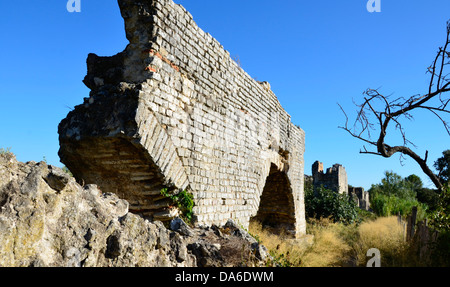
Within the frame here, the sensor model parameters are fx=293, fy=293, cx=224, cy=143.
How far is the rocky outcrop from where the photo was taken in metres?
2.04

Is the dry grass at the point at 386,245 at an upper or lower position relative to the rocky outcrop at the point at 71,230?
lower

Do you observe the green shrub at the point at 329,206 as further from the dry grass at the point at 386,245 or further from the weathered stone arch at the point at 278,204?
the dry grass at the point at 386,245

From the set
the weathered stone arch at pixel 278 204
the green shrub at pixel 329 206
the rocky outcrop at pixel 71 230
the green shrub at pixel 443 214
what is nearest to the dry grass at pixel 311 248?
the weathered stone arch at pixel 278 204

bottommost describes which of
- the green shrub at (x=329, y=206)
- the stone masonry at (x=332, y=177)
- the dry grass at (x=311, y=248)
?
the dry grass at (x=311, y=248)

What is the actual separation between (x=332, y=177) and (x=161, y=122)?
1368 cm

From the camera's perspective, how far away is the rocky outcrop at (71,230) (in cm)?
204

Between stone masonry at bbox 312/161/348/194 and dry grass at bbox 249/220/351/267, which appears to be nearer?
dry grass at bbox 249/220/351/267

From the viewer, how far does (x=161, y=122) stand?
4.17m

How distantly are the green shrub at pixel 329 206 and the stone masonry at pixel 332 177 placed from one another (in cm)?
134

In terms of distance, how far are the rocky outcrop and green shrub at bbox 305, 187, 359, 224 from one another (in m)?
10.9

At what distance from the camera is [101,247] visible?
2.46 metres

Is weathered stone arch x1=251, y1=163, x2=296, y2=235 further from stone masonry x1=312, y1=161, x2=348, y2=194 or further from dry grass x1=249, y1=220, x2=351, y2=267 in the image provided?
stone masonry x1=312, y1=161, x2=348, y2=194

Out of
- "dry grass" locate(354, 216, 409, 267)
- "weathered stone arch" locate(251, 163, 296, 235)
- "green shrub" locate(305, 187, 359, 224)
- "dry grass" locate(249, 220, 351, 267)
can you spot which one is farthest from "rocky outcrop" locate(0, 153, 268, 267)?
"green shrub" locate(305, 187, 359, 224)
